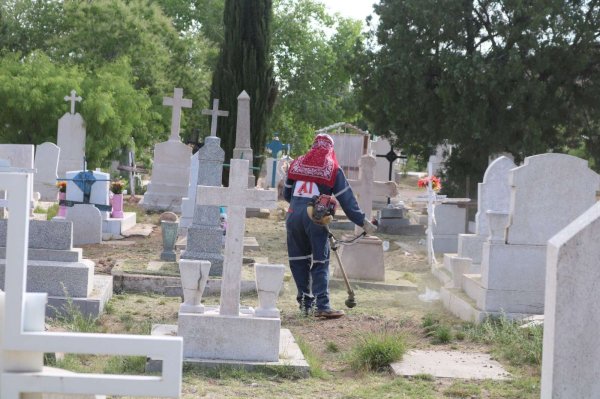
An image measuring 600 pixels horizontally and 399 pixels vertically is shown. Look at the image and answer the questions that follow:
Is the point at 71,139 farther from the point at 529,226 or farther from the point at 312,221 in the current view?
the point at 529,226

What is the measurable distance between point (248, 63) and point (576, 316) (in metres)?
29.4

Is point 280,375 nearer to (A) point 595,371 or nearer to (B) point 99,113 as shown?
(A) point 595,371

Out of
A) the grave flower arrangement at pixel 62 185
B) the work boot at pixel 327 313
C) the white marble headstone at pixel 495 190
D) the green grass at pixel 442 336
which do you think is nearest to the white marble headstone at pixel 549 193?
the green grass at pixel 442 336

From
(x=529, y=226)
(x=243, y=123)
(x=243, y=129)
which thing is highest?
(x=243, y=123)

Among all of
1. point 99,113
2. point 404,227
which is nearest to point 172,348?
point 404,227

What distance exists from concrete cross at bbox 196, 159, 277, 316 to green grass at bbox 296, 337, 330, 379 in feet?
2.06

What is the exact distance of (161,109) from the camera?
40.8m

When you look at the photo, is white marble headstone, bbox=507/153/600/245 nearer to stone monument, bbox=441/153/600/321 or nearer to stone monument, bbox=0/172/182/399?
stone monument, bbox=441/153/600/321

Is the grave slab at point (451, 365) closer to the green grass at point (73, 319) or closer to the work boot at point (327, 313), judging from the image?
the work boot at point (327, 313)

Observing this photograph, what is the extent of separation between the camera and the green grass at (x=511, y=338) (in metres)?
7.93

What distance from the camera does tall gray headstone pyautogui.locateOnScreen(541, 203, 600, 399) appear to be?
11.7 ft

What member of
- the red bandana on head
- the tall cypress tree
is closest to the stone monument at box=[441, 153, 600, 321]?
the red bandana on head

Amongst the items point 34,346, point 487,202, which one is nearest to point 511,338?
point 487,202

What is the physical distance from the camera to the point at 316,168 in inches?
398
